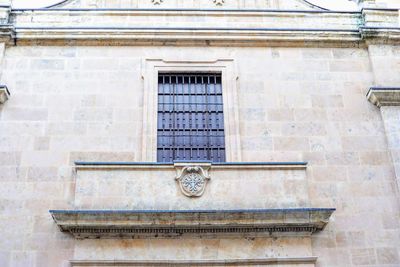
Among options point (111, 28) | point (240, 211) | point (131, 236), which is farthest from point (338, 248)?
point (111, 28)

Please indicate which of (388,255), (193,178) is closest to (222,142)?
(193,178)

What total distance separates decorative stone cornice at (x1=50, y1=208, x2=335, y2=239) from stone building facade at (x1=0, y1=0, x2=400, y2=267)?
25 mm

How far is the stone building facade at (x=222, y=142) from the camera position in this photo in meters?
9.35

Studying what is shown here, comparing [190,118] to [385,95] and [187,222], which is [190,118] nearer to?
[187,222]

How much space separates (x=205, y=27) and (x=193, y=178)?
3.83 meters

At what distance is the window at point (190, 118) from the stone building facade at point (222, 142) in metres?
0.16

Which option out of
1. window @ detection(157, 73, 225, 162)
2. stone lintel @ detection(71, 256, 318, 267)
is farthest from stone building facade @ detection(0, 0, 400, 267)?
window @ detection(157, 73, 225, 162)

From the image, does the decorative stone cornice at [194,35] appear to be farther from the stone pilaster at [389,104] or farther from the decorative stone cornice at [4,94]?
the stone pilaster at [389,104]

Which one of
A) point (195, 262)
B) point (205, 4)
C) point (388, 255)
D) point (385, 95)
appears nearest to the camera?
point (195, 262)

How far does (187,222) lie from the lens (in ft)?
30.5

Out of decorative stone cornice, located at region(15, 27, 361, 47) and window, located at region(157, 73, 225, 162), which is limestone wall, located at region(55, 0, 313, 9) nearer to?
decorative stone cornice, located at region(15, 27, 361, 47)

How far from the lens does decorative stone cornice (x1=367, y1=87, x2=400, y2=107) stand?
11047mm

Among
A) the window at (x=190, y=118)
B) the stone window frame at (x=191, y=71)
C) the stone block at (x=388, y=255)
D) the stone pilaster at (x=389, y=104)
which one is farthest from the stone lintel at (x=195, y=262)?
the stone pilaster at (x=389, y=104)

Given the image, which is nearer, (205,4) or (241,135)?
(241,135)
